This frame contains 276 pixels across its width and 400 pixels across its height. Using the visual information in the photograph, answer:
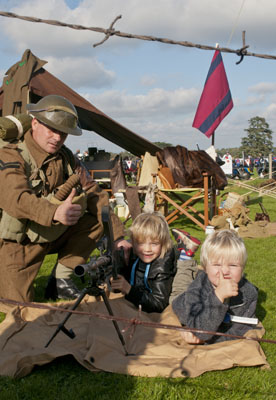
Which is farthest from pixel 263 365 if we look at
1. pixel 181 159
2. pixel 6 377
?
pixel 181 159

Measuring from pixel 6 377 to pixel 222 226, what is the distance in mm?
6039

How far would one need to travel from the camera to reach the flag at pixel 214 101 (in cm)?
1214

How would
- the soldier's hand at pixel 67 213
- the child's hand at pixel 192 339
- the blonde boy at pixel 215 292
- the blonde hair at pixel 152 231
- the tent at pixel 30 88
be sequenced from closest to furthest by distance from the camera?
the blonde boy at pixel 215 292 < the child's hand at pixel 192 339 < the soldier's hand at pixel 67 213 < the blonde hair at pixel 152 231 < the tent at pixel 30 88

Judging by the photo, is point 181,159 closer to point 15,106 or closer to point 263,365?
point 15,106

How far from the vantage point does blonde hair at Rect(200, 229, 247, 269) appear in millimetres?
2811

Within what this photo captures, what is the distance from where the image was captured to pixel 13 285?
3.59 m

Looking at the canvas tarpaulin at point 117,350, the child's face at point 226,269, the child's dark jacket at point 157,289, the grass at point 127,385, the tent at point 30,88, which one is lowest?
the grass at point 127,385

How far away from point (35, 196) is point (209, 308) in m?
1.50

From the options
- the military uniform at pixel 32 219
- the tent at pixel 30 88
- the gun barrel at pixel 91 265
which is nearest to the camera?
the gun barrel at pixel 91 265

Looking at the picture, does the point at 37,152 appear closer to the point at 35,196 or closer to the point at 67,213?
the point at 35,196

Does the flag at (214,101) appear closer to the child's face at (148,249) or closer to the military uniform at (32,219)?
the military uniform at (32,219)

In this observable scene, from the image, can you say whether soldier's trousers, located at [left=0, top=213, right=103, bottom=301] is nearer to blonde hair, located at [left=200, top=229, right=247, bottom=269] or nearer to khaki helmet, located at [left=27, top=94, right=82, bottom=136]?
khaki helmet, located at [left=27, top=94, right=82, bottom=136]

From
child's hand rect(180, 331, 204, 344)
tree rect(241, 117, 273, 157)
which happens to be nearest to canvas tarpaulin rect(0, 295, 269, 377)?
child's hand rect(180, 331, 204, 344)

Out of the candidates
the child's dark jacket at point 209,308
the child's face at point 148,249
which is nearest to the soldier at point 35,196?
the child's face at point 148,249
